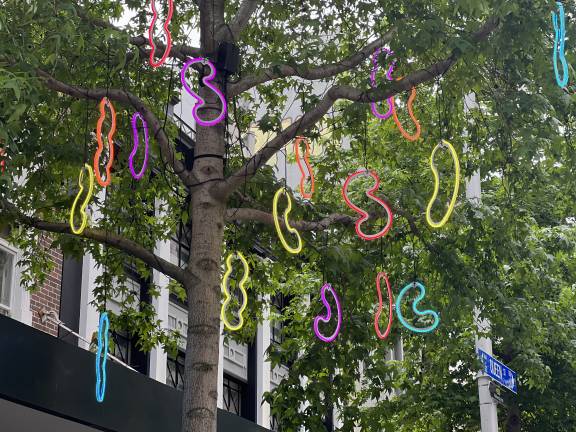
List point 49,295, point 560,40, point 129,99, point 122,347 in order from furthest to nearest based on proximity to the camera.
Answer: point 122,347 → point 49,295 → point 129,99 → point 560,40

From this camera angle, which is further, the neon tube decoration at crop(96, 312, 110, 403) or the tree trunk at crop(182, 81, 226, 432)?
the neon tube decoration at crop(96, 312, 110, 403)

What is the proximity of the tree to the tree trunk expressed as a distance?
0.6 inches

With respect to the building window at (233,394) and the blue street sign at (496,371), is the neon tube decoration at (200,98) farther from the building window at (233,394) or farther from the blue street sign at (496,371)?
the building window at (233,394)

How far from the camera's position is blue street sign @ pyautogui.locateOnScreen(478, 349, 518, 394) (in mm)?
17156

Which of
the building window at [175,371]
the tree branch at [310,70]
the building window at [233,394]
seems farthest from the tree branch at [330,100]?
the building window at [233,394]

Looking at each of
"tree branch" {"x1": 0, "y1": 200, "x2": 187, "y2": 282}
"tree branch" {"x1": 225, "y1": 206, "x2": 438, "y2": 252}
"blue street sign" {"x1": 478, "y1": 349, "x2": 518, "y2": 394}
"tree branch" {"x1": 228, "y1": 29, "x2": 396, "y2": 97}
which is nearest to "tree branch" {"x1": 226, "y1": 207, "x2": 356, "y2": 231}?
"tree branch" {"x1": 225, "y1": 206, "x2": 438, "y2": 252}

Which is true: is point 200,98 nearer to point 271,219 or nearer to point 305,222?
point 271,219

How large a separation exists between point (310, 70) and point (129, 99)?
7.33ft

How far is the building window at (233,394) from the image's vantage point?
22.6 m

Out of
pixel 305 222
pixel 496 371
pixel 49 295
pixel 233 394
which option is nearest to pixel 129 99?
pixel 305 222

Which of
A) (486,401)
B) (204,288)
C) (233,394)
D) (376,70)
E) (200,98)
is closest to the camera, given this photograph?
(204,288)

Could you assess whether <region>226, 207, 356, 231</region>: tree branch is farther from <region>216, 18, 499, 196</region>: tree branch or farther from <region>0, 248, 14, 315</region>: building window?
<region>0, 248, 14, 315</region>: building window

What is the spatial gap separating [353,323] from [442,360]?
611cm

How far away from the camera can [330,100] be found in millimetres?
12234
